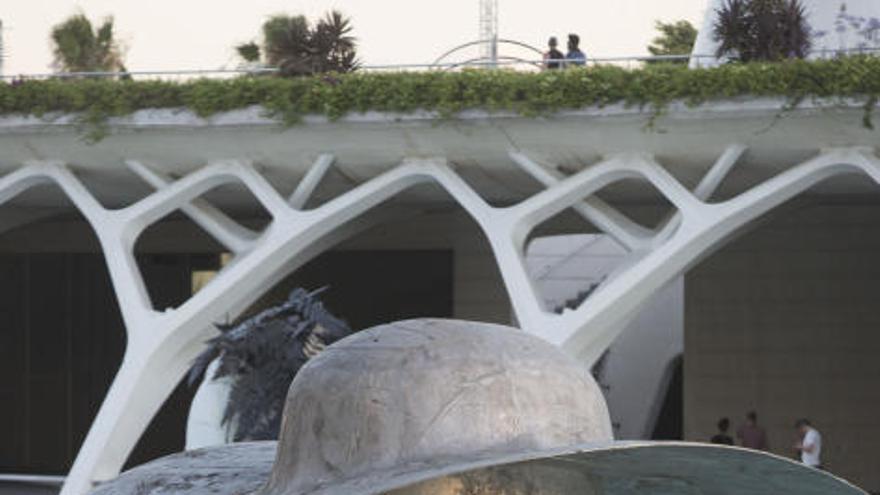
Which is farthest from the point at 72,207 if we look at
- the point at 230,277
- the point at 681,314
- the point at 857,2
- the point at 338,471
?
the point at 338,471

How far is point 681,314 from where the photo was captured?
3753 cm

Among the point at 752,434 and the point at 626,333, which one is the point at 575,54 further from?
the point at 626,333

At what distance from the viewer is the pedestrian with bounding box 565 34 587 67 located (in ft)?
83.8

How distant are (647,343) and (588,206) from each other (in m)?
11.6

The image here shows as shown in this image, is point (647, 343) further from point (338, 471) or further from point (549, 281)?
point (338, 471)

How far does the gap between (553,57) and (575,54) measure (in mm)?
544

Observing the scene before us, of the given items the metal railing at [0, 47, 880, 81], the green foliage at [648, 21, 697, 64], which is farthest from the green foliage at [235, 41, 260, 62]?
the green foliage at [648, 21, 697, 64]

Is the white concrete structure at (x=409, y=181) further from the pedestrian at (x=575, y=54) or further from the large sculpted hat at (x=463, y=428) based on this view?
the large sculpted hat at (x=463, y=428)

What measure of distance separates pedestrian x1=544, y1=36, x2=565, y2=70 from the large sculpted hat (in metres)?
20.3

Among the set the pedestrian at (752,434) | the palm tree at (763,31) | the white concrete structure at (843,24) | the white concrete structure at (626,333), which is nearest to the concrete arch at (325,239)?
the palm tree at (763,31)

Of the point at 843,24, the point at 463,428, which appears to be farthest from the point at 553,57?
the point at 463,428

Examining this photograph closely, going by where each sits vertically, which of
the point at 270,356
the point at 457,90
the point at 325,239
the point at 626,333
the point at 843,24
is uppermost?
the point at 843,24

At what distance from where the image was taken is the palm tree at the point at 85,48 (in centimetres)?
2916

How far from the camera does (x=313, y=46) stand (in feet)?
86.0
